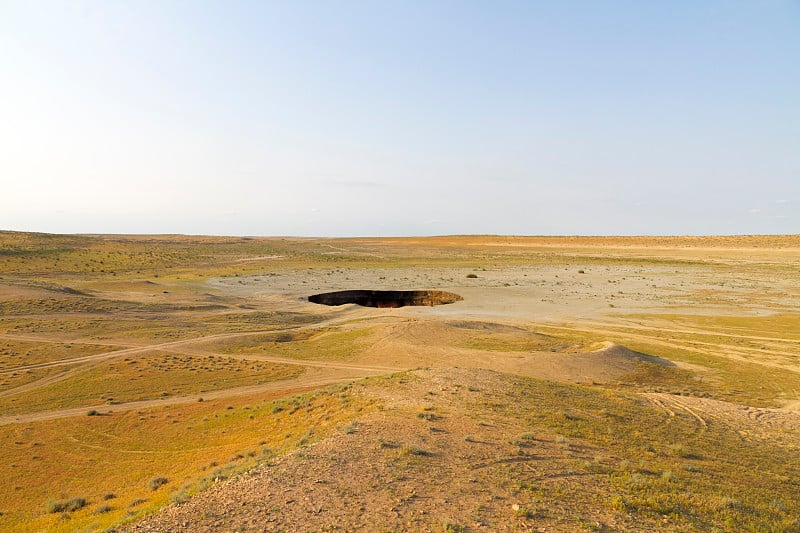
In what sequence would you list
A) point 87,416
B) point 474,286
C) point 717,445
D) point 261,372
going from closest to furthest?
point 717,445, point 87,416, point 261,372, point 474,286

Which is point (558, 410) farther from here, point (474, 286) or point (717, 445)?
point (474, 286)

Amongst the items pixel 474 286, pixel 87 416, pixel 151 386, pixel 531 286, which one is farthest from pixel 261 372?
pixel 531 286

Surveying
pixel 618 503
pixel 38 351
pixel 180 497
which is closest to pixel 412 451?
pixel 618 503

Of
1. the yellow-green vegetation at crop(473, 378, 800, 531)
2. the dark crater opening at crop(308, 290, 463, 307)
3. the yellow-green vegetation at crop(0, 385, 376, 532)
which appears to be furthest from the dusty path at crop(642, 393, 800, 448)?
the dark crater opening at crop(308, 290, 463, 307)

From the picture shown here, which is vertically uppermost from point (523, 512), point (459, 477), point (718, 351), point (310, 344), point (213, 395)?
point (523, 512)

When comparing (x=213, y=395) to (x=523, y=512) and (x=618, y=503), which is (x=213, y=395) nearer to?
(x=523, y=512)

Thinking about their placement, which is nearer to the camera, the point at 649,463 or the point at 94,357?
the point at 649,463
